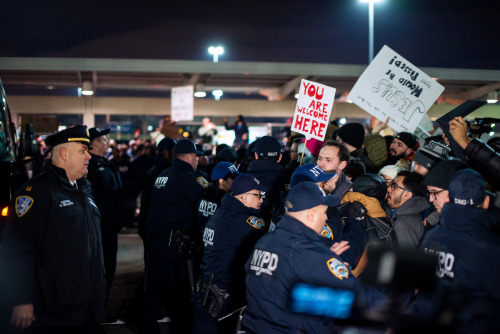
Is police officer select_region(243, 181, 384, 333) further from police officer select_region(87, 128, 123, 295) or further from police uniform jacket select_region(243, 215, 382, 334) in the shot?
police officer select_region(87, 128, 123, 295)

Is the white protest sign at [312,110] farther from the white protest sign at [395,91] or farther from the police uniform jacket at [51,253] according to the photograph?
the police uniform jacket at [51,253]

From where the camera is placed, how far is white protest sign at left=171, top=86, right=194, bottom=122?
1808cm

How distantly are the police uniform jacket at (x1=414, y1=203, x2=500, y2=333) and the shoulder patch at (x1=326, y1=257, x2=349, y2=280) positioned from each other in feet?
1.71

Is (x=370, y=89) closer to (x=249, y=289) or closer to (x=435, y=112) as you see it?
(x=249, y=289)

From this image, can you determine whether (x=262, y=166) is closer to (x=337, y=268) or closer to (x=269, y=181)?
(x=269, y=181)

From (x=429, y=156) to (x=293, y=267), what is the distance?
3.15m

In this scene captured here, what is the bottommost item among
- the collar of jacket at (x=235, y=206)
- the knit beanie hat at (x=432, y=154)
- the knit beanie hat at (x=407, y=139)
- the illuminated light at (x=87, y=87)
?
the collar of jacket at (x=235, y=206)

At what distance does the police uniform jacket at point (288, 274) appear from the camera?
11.5 feet

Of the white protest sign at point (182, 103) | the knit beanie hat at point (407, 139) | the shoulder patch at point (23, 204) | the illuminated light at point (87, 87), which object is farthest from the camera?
the illuminated light at point (87, 87)

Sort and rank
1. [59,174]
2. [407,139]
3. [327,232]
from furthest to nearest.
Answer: [407,139] < [59,174] < [327,232]

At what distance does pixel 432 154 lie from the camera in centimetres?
611

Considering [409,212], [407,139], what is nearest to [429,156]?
[409,212]

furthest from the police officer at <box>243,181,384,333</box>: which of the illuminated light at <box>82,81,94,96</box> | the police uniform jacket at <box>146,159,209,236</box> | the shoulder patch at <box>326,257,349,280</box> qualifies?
the illuminated light at <box>82,81,94,96</box>

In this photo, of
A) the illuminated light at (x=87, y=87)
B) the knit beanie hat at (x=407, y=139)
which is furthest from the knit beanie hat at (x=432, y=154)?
the illuminated light at (x=87, y=87)
